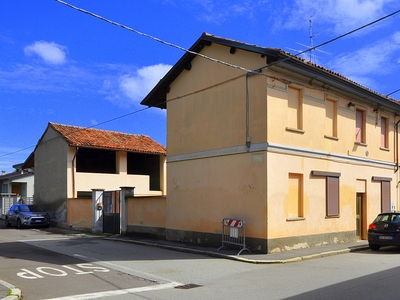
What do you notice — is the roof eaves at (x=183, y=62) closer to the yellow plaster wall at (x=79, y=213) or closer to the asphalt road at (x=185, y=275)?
the asphalt road at (x=185, y=275)

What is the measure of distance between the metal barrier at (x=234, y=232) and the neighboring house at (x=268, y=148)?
32 cm

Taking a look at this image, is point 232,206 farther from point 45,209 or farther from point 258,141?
point 45,209

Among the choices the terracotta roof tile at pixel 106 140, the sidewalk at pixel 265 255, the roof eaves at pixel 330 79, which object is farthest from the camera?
the terracotta roof tile at pixel 106 140

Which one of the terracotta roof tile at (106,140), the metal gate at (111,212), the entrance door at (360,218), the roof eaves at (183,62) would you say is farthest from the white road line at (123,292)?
the terracotta roof tile at (106,140)

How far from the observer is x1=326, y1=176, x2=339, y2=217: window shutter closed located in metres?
16.2

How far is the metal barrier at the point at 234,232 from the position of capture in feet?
45.5

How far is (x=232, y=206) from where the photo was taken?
1485 centimetres

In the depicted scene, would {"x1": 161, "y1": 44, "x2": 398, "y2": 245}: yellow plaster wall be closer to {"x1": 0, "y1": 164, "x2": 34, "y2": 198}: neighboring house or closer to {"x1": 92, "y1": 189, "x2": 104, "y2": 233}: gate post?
{"x1": 92, "y1": 189, "x2": 104, "y2": 233}: gate post

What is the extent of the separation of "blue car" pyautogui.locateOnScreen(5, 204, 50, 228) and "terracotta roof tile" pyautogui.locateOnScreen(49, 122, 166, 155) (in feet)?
16.1

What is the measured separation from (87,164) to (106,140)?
2.90 m

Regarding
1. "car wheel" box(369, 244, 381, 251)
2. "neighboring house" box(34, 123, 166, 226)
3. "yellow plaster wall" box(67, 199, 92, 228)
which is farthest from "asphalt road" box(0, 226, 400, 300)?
"neighboring house" box(34, 123, 166, 226)

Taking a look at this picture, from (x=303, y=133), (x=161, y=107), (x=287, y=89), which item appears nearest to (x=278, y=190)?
(x=303, y=133)

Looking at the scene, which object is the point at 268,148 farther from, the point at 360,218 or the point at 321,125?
the point at 360,218

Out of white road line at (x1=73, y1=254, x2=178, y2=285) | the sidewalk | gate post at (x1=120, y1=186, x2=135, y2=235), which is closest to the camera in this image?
white road line at (x1=73, y1=254, x2=178, y2=285)
